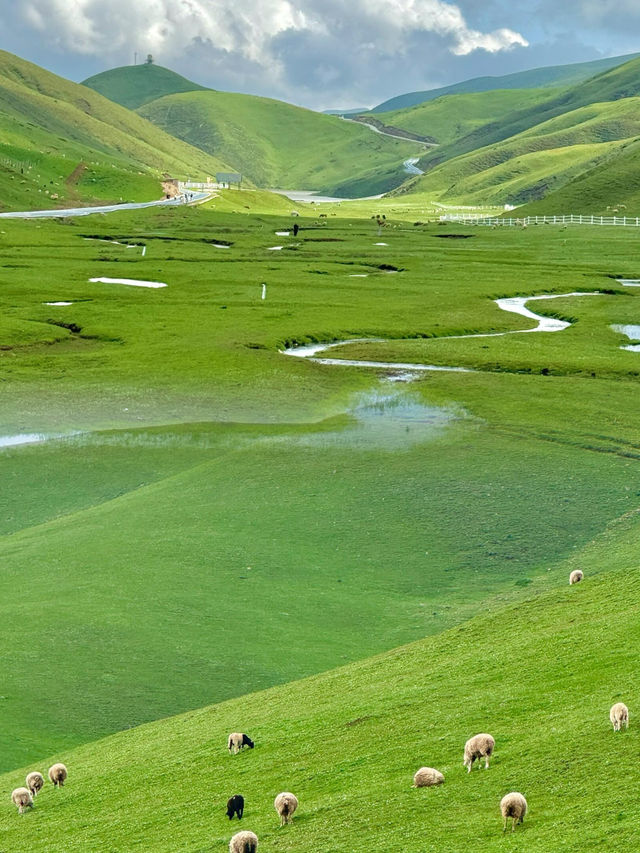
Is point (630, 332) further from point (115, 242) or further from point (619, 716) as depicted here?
point (115, 242)

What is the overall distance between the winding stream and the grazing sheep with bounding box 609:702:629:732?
196 ft

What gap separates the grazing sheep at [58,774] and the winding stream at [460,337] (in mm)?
56926

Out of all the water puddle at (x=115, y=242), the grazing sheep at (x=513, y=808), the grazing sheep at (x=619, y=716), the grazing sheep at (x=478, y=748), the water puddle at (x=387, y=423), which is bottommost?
the water puddle at (x=387, y=423)

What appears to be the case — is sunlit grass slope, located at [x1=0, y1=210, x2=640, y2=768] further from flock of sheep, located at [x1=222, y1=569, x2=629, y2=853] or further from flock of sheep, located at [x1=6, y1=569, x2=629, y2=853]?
flock of sheep, located at [x1=222, y1=569, x2=629, y2=853]

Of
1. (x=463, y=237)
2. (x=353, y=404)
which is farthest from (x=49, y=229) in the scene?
(x=353, y=404)

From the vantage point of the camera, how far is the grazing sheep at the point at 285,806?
19266 millimetres

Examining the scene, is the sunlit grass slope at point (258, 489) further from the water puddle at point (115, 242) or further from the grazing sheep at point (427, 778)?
the water puddle at point (115, 242)

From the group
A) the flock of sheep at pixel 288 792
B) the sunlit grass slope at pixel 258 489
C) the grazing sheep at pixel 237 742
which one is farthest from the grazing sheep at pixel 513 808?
the sunlit grass slope at pixel 258 489

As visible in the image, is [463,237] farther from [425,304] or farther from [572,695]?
[572,695]

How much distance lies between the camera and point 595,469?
50.9 meters

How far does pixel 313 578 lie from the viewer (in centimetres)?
3909

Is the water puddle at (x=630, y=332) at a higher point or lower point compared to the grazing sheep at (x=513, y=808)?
higher

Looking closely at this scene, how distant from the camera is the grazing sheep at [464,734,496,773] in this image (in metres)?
19.8

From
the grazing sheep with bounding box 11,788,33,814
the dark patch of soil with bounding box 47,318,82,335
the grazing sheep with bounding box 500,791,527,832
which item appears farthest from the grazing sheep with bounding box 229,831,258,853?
the dark patch of soil with bounding box 47,318,82,335
